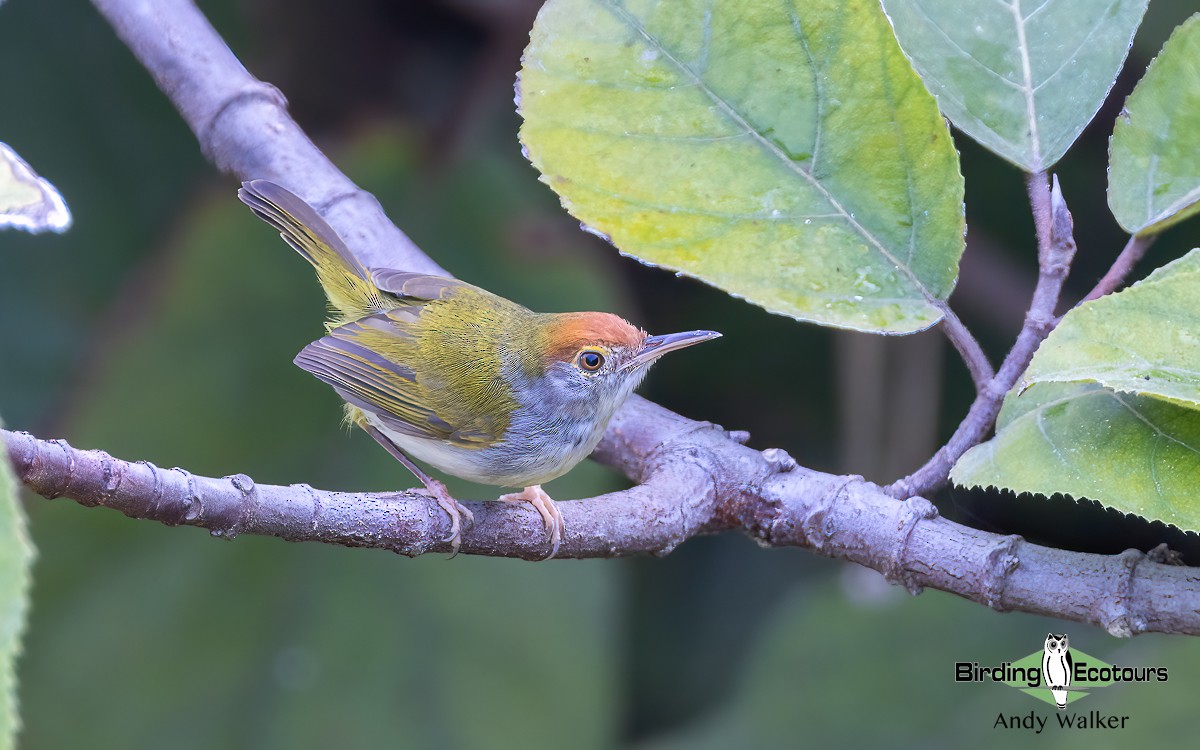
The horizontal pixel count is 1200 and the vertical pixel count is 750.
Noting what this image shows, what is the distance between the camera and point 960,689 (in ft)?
7.87

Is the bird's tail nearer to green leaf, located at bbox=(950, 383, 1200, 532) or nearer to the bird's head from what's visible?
the bird's head

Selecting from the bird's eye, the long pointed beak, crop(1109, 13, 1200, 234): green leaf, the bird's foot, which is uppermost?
crop(1109, 13, 1200, 234): green leaf

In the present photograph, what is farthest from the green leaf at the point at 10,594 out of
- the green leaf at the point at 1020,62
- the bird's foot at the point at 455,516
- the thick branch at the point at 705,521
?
the green leaf at the point at 1020,62

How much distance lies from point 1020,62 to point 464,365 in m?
1.31

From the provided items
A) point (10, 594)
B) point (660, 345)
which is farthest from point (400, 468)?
point (10, 594)

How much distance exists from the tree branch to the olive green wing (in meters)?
0.33

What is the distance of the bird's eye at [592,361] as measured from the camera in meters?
2.38

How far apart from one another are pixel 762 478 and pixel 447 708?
1116 mm

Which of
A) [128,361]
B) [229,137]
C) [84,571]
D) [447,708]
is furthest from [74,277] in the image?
[447,708]

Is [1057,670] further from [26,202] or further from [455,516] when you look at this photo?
[26,202]

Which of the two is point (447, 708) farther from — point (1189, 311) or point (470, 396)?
point (1189, 311)

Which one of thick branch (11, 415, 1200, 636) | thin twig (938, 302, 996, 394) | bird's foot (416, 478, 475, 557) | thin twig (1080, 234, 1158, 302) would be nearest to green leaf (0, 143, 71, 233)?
thick branch (11, 415, 1200, 636)

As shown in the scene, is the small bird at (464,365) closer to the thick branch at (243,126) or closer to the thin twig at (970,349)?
the thick branch at (243,126)

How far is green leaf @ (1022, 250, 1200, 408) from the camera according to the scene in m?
1.17
